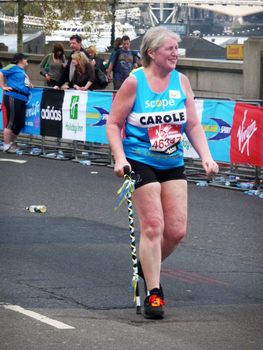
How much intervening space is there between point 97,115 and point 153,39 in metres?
9.65

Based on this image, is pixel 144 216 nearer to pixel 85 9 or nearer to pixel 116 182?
pixel 116 182

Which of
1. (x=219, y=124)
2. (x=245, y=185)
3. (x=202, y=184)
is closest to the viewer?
(x=219, y=124)

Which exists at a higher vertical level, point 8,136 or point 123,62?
point 123,62

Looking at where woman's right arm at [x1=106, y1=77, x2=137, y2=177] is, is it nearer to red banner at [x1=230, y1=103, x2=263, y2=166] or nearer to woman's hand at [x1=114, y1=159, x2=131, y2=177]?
woman's hand at [x1=114, y1=159, x2=131, y2=177]

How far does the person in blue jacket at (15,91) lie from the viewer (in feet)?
63.1

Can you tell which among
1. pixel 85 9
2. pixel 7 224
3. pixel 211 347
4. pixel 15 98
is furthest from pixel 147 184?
pixel 85 9

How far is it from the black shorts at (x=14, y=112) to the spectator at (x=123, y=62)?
2604 millimetres

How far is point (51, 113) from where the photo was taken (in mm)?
18703

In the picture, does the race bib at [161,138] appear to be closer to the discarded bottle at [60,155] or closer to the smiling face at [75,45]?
the discarded bottle at [60,155]

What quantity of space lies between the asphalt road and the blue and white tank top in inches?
40.5

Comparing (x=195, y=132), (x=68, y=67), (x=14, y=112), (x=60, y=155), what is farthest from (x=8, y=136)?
(x=195, y=132)

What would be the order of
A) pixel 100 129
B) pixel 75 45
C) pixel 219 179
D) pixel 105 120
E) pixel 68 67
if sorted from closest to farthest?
pixel 219 179 < pixel 105 120 < pixel 100 129 < pixel 68 67 < pixel 75 45

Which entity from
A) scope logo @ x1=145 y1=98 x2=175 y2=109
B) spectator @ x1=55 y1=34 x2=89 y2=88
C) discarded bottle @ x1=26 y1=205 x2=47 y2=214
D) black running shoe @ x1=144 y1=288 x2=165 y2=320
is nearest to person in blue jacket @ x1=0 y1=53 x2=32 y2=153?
spectator @ x1=55 y1=34 x2=89 y2=88

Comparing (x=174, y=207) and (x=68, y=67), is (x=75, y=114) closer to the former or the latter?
(x=68, y=67)
